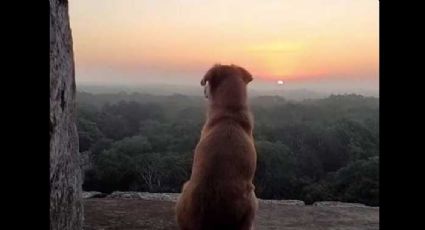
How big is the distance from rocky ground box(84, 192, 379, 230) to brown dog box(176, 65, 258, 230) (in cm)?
155

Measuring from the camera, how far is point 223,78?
494cm

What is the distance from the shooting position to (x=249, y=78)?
201 inches

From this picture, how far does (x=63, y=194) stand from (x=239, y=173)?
138 cm

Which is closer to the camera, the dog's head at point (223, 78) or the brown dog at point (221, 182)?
the brown dog at point (221, 182)

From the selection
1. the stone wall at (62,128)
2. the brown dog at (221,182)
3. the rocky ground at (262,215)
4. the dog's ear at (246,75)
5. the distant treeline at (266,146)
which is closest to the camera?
the stone wall at (62,128)

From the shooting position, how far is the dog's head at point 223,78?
4.91m

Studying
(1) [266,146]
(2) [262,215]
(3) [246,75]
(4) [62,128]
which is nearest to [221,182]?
(4) [62,128]

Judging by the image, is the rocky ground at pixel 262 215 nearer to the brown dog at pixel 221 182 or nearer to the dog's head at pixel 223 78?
the brown dog at pixel 221 182

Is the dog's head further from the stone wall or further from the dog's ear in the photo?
the stone wall

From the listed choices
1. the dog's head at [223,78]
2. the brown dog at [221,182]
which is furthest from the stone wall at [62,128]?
the dog's head at [223,78]

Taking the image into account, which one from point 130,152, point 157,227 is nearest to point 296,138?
point 130,152

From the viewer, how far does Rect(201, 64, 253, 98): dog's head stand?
491 centimetres

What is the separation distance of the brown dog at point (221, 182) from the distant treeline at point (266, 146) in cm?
290
